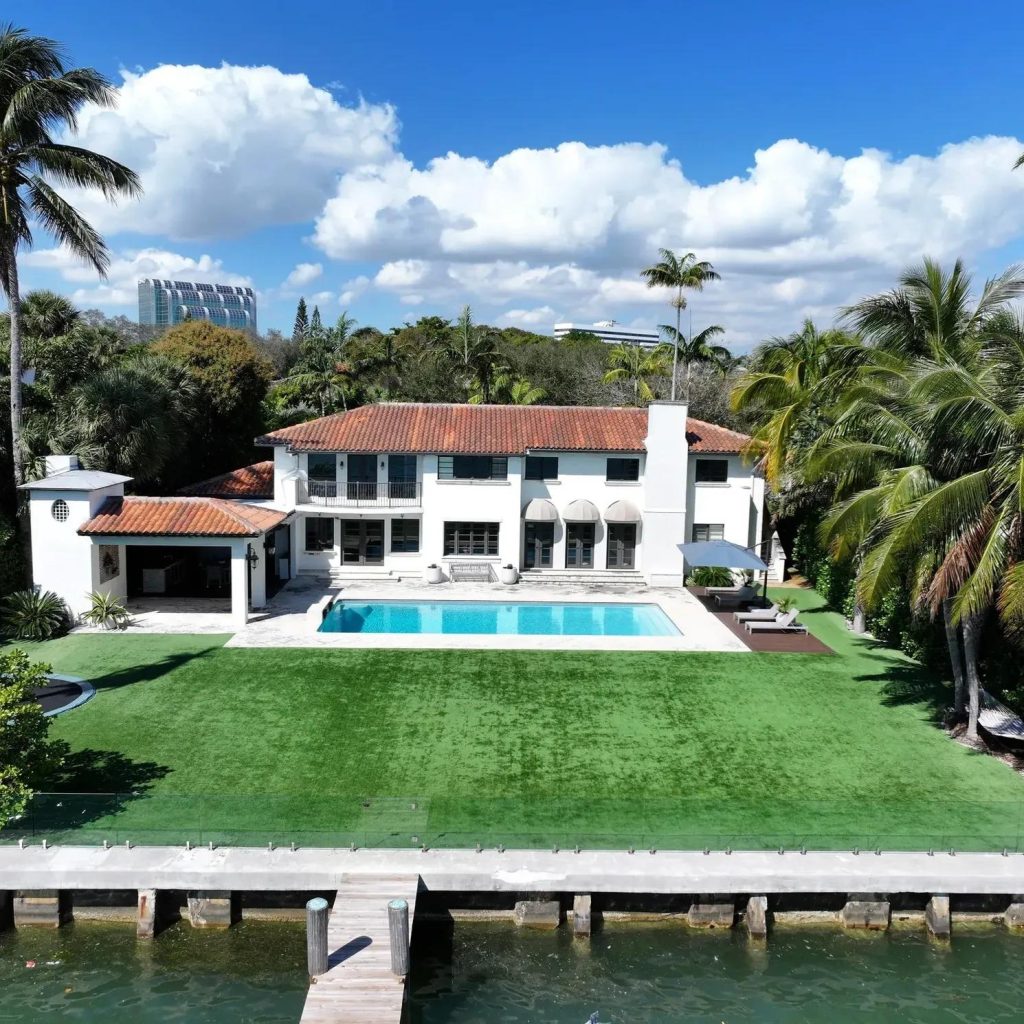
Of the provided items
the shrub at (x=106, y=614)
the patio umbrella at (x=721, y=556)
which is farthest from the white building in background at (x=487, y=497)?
the shrub at (x=106, y=614)

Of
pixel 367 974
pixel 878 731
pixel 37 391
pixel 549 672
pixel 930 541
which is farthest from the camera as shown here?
pixel 37 391

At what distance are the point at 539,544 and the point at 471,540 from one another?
2993 millimetres

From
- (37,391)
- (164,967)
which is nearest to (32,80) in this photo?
(37,391)

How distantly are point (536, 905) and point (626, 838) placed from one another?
197 cm

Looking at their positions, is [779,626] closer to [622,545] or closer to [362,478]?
[622,545]

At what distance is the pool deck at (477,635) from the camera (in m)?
27.7

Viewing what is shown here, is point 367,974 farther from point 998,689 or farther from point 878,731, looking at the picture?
point 998,689

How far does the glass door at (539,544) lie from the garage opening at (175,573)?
1249 cm

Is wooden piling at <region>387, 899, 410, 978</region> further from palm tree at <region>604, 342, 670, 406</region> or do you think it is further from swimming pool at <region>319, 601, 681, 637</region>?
palm tree at <region>604, 342, 670, 406</region>

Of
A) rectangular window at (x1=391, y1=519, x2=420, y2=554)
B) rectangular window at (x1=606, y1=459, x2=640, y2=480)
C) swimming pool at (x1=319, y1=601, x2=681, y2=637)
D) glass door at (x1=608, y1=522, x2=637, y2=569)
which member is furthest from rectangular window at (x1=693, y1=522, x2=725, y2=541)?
rectangular window at (x1=391, y1=519, x2=420, y2=554)

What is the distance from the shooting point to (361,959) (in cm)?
1333

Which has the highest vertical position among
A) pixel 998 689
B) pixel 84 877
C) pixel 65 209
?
pixel 65 209

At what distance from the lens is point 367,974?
1305cm

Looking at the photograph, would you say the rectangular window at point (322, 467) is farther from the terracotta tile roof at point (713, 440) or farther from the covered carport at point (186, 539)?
the terracotta tile roof at point (713, 440)
